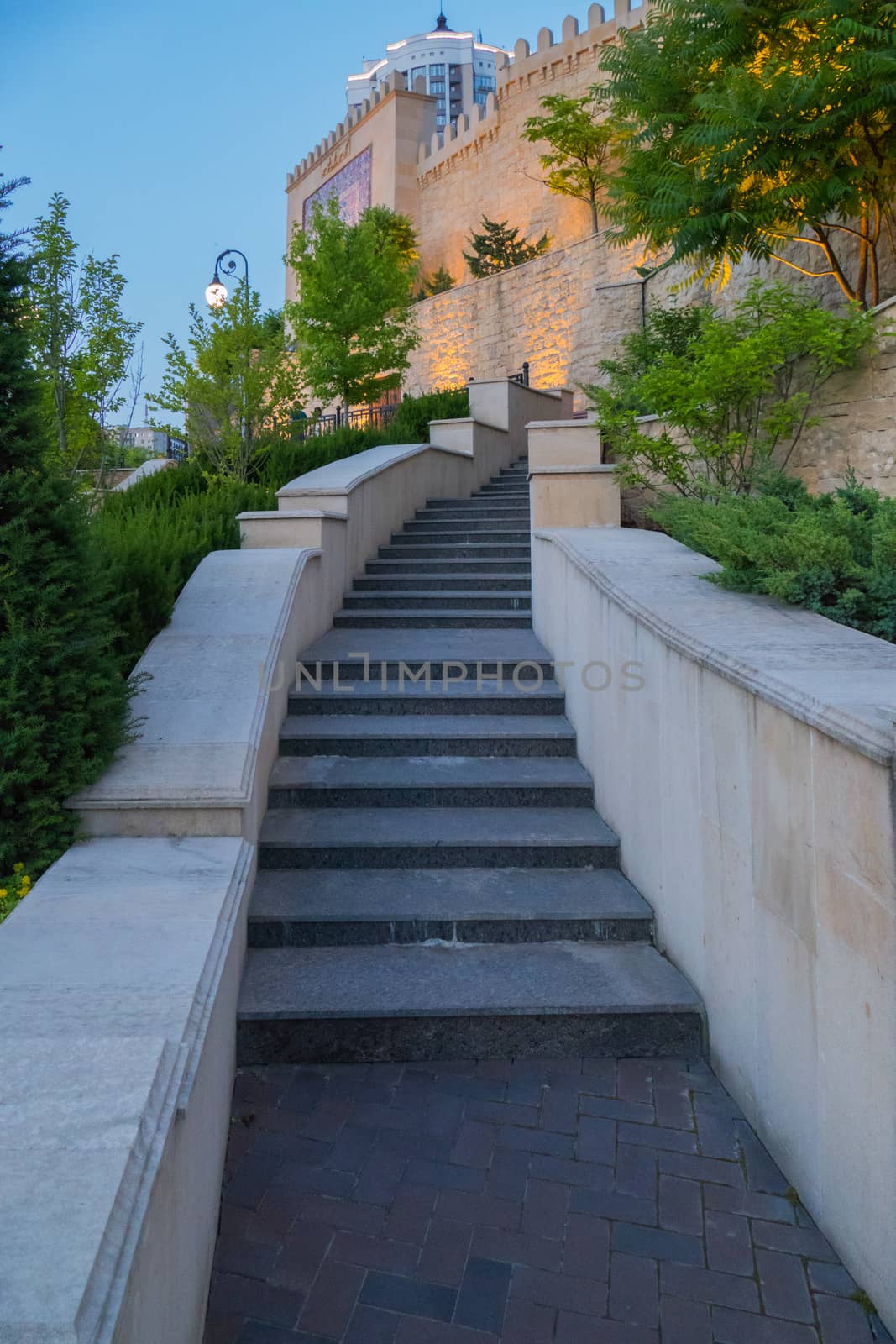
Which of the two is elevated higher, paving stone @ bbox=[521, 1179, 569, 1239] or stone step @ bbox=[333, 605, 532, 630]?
stone step @ bbox=[333, 605, 532, 630]

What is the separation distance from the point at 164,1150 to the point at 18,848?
1.67 metres

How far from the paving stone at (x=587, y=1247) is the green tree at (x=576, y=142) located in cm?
2233

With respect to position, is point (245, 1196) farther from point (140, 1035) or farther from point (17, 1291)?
point (17, 1291)

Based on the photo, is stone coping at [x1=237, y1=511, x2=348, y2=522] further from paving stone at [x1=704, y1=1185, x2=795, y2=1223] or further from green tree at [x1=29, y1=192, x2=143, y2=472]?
paving stone at [x1=704, y1=1185, x2=795, y2=1223]

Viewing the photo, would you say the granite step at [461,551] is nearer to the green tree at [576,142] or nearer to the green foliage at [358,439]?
the green foliage at [358,439]

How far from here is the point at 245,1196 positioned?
2.19m

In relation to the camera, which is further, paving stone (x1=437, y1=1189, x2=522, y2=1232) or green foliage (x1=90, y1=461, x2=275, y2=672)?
green foliage (x1=90, y1=461, x2=275, y2=672)

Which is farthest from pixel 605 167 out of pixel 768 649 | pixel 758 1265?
pixel 758 1265

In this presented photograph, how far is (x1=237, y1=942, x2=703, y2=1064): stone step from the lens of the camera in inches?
108

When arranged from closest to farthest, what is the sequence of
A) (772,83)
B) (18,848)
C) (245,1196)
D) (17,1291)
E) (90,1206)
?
(17,1291), (90,1206), (245,1196), (18,848), (772,83)

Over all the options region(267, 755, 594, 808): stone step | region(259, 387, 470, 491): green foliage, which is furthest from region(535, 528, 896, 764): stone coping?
region(259, 387, 470, 491): green foliage

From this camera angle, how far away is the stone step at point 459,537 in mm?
7684

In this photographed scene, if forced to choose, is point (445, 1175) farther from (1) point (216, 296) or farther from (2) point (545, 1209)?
(1) point (216, 296)

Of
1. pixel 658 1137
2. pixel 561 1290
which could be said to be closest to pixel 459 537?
pixel 658 1137
